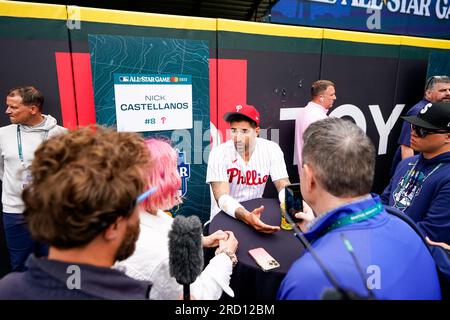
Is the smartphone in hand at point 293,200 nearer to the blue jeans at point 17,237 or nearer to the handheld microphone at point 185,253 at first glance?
the handheld microphone at point 185,253

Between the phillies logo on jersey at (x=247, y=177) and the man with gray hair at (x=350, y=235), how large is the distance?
1294mm

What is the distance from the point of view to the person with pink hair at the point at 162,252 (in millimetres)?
1127


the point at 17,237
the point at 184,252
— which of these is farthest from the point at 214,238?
the point at 17,237

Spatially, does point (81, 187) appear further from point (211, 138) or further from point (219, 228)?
point (211, 138)

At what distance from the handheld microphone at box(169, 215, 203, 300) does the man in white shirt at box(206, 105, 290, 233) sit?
133 cm

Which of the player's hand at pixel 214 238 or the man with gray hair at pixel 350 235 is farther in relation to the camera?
the player's hand at pixel 214 238

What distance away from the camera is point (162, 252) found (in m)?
1.15

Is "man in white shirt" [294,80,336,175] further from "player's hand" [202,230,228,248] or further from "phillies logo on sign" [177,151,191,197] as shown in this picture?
"player's hand" [202,230,228,248]

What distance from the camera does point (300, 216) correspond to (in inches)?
65.1

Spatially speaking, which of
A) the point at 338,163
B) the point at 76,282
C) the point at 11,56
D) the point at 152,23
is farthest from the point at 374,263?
the point at 11,56

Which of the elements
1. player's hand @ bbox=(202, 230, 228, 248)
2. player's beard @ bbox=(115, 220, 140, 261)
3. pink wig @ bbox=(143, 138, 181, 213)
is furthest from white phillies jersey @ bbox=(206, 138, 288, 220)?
player's beard @ bbox=(115, 220, 140, 261)

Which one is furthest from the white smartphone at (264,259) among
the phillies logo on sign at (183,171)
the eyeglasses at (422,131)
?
the phillies logo on sign at (183,171)

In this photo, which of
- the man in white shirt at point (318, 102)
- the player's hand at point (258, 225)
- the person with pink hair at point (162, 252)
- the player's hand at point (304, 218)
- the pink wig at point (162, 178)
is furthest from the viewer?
the man in white shirt at point (318, 102)

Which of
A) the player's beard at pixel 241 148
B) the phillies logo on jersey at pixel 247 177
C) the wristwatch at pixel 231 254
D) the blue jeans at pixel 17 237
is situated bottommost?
the blue jeans at pixel 17 237
